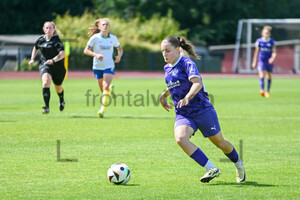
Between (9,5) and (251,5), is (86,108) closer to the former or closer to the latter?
(9,5)

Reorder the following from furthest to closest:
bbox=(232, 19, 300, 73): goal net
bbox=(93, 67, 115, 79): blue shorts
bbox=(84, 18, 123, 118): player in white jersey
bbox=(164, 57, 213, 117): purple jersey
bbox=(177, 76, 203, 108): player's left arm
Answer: bbox=(232, 19, 300, 73): goal net < bbox=(93, 67, 115, 79): blue shorts < bbox=(84, 18, 123, 118): player in white jersey < bbox=(164, 57, 213, 117): purple jersey < bbox=(177, 76, 203, 108): player's left arm

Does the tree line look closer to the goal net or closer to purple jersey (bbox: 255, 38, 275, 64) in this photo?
the goal net

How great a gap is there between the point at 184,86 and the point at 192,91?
310 mm

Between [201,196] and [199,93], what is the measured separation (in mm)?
1406

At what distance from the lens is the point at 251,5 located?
219 feet

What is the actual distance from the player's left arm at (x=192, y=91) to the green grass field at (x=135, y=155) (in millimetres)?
967

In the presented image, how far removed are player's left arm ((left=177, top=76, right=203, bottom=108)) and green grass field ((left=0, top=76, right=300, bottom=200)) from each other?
0.97 m

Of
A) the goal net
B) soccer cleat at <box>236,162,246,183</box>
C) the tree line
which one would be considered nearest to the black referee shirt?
soccer cleat at <box>236,162,246,183</box>

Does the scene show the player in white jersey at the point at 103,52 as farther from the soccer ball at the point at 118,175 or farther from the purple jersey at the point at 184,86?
the soccer ball at the point at 118,175

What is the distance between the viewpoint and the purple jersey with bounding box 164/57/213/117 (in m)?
6.95

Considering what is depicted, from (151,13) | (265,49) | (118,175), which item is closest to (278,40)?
(151,13)

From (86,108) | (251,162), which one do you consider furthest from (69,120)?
(251,162)

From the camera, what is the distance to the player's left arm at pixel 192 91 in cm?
670

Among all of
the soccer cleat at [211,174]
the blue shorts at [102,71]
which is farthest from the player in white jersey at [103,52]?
the soccer cleat at [211,174]
